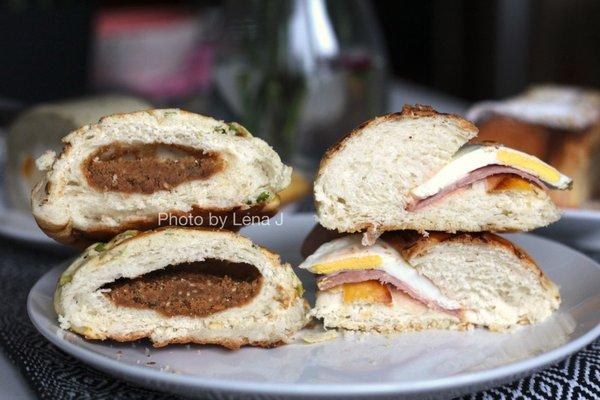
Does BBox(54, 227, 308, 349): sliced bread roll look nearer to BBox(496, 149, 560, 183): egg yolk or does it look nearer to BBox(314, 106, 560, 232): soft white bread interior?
BBox(314, 106, 560, 232): soft white bread interior

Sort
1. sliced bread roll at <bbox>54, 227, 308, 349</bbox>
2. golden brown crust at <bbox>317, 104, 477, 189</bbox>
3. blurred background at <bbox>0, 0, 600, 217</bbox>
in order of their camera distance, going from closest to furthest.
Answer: sliced bread roll at <bbox>54, 227, 308, 349</bbox> < golden brown crust at <bbox>317, 104, 477, 189</bbox> < blurred background at <bbox>0, 0, 600, 217</bbox>

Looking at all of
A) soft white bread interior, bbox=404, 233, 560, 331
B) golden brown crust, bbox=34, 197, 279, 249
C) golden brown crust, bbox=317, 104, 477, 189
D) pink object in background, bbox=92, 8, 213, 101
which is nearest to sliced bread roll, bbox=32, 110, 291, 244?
golden brown crust, bbox=34, 197, 279, 249

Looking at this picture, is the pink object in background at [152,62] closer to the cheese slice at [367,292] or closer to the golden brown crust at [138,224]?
the golden brown crust at [138,224]

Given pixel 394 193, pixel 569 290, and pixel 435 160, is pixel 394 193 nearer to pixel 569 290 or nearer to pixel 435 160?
pixel 435 160

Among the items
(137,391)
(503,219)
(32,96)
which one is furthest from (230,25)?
(137,391)

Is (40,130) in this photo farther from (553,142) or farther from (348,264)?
(553,142)

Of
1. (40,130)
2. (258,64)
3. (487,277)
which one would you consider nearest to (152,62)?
(258,64)

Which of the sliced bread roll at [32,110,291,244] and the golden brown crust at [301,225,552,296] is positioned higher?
the sliced bread roll at [32,110,291,244]
